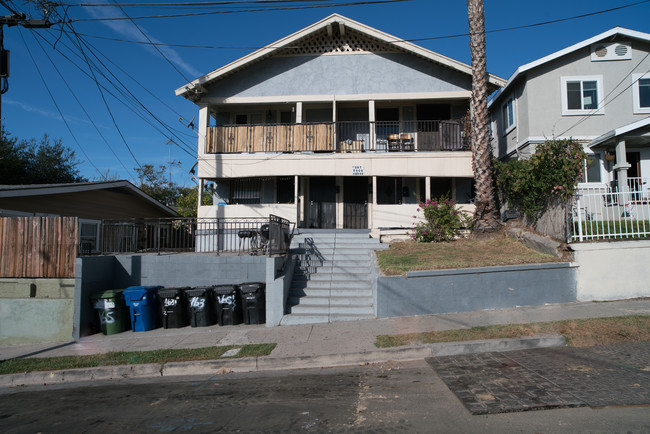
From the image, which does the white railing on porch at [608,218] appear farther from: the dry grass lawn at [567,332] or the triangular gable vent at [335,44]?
the triangular gable vent at [335,44]

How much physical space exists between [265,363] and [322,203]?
360 inches

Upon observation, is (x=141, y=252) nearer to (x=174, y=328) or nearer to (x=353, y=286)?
(x=174, y=328)

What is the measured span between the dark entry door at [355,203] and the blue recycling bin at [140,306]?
7.67m

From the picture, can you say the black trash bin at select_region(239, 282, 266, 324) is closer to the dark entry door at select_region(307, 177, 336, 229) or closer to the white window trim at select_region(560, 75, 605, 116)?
the dark entry door at select_region(307, 177, 336, 229)

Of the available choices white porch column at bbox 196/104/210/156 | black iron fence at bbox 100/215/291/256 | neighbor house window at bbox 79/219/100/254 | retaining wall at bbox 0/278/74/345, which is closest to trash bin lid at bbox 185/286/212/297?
black iron fence at bbox 100/215/291/256

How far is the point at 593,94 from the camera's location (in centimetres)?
1365

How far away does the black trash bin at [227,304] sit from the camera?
9.13 m

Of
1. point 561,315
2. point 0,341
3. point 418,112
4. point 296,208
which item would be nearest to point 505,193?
point 418,112

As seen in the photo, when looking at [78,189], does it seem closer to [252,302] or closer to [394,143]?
[252,302]

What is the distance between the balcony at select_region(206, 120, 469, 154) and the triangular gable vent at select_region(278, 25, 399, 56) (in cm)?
295

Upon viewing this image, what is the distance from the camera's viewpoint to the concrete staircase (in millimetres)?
9062

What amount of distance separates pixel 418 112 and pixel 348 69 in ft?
10.4

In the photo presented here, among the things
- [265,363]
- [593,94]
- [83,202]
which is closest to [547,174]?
[593,94]

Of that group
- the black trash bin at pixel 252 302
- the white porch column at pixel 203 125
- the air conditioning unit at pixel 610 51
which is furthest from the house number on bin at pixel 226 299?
the air conditioning unit at pixel 610 51
